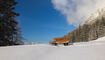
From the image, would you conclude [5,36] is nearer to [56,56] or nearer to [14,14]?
[14,14]

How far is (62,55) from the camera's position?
4.51m

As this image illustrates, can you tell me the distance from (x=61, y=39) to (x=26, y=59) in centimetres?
857

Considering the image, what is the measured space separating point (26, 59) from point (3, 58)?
3.99ft

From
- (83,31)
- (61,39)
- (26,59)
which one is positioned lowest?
(26,59)

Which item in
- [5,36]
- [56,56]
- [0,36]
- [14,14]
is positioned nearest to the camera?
[56,56]

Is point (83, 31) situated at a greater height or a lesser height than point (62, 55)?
greater

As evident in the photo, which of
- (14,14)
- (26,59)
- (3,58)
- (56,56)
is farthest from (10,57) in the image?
(14,14)

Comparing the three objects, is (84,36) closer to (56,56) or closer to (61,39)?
(61,39)

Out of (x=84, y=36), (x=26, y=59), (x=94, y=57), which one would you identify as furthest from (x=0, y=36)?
(x=84, y=36)

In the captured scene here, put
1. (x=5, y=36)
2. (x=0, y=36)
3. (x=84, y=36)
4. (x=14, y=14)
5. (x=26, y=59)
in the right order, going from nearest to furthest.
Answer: (x=26, y=59) < (x=0, y=36) < (x=5, y=36) < (x=14, y=14) < (x=84, y=36)

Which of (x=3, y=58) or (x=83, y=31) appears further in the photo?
(x=83, y=31)

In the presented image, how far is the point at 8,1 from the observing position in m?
13.4

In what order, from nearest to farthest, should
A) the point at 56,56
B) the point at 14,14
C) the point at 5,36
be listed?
the point at 56,56 → the point at 5,36 → the point at 14,14

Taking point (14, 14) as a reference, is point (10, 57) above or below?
below
